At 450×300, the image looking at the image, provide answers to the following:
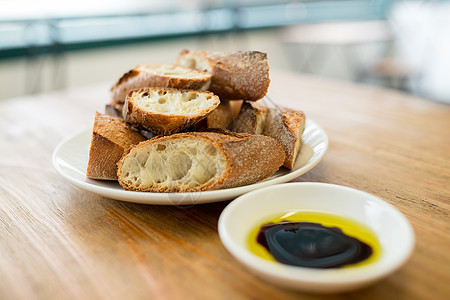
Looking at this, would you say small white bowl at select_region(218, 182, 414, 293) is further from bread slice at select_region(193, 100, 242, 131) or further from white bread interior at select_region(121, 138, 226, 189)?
bread slice at select_region(193, 100, 242, 131)

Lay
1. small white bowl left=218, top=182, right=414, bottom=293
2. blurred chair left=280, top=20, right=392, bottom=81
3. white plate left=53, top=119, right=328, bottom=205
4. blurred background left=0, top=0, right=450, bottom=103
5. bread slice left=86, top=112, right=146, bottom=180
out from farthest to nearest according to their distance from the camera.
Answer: blurred chair left=280, top=20, right=392, bottom=81 → blurred background left=0, top=0, right=450, bottom=103 → bread slice left=86, top=112, right=146, bottom=180 → white plate left=53, top=119, right=328, bottom=205 → small white bowl left=218, top=182, right=414, bottom=293

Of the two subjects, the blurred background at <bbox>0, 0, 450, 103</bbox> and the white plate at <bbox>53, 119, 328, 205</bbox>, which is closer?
the white plate at <bbox>53, 119, 328, 205</bbox>

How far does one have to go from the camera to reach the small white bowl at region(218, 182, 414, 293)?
1.47ft

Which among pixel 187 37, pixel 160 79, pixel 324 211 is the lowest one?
pixel 187 37

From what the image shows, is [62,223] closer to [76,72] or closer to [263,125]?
[263,125]

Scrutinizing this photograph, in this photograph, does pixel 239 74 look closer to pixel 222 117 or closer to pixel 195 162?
pixel 222 117

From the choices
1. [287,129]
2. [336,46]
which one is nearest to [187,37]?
[336,46]

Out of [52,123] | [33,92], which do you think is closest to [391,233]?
[52,123]

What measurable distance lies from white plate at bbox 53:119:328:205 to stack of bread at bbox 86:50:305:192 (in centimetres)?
2

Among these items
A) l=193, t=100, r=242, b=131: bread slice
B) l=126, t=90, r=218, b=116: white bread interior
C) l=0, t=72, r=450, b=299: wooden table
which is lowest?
l=0, t=72, r=450, b=299: wooden table

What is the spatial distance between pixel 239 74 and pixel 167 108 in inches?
6.4

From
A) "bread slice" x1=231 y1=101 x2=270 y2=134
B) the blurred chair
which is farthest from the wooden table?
the blurred chair

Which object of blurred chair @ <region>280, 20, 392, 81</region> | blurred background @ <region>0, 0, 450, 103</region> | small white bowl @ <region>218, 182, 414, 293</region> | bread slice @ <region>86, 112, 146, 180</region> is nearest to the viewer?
small white bowl @ <region>218, 182, 414, 293</region>

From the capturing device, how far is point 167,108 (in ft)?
2.56
